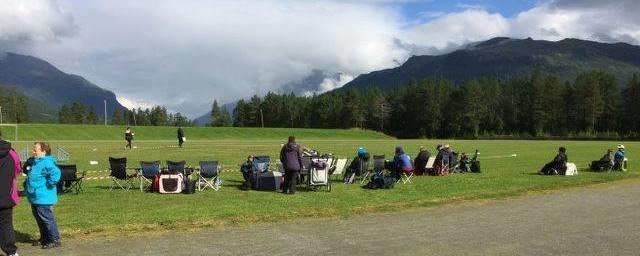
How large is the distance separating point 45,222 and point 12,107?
184 meters

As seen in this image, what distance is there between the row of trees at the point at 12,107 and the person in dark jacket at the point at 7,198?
574ft

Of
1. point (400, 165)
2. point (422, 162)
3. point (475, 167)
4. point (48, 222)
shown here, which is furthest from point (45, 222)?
point (475, 167)

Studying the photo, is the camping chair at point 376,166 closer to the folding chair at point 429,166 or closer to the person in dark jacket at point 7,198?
the folding chair at point 429,166

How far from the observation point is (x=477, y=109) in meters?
146

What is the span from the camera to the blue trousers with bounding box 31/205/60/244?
34.9ft

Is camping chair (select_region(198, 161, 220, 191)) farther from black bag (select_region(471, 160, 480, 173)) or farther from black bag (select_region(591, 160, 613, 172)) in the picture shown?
black bag (select_region(591, 160, 613, 172))

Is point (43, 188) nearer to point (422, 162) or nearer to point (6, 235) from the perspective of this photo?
point (6, 235)

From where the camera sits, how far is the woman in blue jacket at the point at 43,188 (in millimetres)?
10602

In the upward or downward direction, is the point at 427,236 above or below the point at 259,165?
below

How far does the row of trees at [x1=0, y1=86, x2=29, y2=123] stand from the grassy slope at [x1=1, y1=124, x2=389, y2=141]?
8035cm

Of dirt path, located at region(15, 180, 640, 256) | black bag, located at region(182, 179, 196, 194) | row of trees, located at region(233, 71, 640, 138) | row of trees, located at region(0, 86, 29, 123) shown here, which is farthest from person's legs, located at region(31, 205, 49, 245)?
row of trees, located at region(0, 86, 29, 123)

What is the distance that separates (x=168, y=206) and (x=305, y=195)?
443 cm

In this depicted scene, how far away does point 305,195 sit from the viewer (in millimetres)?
18500

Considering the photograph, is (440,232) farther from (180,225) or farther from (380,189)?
(380,189)
